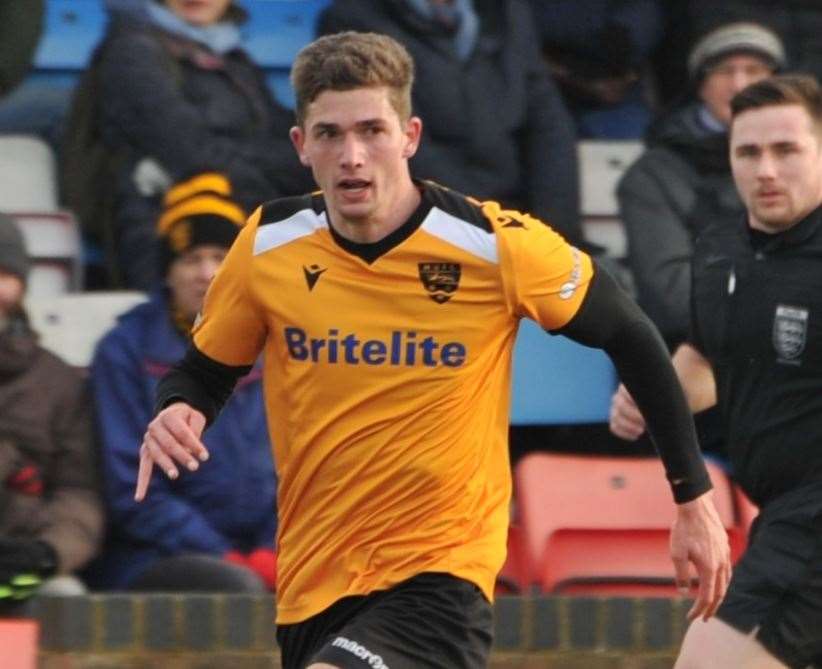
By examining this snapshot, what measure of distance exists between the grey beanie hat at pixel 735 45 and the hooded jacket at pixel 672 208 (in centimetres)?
23

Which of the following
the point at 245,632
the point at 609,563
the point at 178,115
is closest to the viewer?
the point at 245,632

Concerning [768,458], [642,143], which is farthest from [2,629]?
[642,143]

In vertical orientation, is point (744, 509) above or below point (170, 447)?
below

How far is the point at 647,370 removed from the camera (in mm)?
5105

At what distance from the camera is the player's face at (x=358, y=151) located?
5.01 m

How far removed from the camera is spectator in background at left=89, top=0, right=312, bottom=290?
26.2 ft

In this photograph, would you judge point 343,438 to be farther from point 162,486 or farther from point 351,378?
point 162,486

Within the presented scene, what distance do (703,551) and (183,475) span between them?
Result: 7.94 ft

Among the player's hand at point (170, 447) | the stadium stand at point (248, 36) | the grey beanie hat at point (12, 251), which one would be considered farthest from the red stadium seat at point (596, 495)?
the player's hand at point (170, 447)

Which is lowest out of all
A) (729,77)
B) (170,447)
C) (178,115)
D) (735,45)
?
(170,447)

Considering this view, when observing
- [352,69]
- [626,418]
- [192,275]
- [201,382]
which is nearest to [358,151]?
[352,69]

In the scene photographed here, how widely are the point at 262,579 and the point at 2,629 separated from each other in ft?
3.28

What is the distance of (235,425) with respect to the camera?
7.13 metres

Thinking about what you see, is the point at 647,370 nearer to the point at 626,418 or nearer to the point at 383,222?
the point at 383,222
